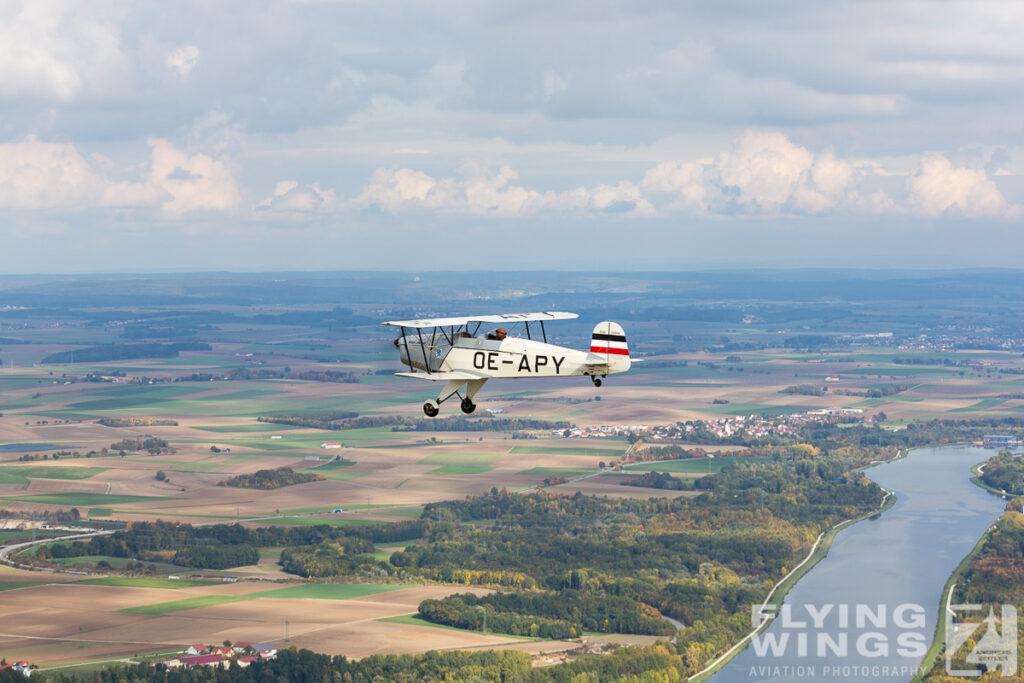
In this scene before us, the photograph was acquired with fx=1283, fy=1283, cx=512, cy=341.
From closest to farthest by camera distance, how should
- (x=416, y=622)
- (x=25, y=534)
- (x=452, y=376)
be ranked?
(x=452, y=376) → (x=416, y=622) → (x=25, y=534)

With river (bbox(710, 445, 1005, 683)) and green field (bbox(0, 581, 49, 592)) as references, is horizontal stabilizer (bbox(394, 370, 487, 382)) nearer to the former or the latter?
river (bbox(710, 445, 1005, 683))

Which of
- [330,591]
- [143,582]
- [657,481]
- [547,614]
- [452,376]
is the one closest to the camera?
[452,376]

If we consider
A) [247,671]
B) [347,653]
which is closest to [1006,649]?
[347,653]

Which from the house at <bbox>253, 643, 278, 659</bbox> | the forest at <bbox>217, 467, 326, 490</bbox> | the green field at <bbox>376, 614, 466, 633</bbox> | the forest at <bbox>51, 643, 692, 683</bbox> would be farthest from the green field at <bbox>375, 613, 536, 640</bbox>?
the forest at <bbox>217, 467, 326, 490</bbox>

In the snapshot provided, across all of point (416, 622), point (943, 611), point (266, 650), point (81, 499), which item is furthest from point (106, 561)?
point (943, 611)

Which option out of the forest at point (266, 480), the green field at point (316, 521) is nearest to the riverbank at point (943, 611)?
the green field at point (316, 521)

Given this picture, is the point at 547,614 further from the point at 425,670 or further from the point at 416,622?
the point at 425,670
